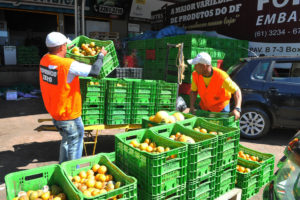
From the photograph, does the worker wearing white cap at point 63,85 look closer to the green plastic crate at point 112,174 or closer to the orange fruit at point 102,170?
the green plastic crate at point 112,174

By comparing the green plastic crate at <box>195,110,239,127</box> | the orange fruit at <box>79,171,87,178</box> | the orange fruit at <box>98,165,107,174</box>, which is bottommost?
the orange fruit at <box>79,171,87,178</box>

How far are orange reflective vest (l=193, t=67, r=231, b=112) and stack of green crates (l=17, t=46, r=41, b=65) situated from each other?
504 inches

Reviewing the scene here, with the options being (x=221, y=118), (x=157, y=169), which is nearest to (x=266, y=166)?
(x=221, y=118)

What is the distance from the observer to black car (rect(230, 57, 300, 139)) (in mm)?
5734

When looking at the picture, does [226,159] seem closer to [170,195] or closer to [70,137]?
[170,195]

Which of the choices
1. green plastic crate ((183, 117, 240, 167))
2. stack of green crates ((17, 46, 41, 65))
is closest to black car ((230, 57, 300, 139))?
green plastic crate ((183, 117, 240, 167))

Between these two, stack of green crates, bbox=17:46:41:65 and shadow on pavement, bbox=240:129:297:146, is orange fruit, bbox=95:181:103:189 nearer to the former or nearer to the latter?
shadow on pavement, bbox=240:129:297:146

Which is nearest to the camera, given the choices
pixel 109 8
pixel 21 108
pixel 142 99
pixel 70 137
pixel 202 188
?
pixel 202 188

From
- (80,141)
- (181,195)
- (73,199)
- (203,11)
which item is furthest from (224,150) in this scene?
(203,11)

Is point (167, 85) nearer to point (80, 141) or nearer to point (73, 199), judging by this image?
point (80, 141)

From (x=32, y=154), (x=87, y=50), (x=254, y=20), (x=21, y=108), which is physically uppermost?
(x=254, y=20)

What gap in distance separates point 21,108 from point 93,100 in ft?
19.9

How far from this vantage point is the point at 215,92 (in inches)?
156

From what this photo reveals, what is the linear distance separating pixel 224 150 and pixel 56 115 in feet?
7.27
